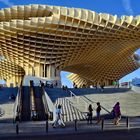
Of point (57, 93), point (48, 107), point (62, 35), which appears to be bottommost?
point (48, 107)

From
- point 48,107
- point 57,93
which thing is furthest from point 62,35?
point 48,107

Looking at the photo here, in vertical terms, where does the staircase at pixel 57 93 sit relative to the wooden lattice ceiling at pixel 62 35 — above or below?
below

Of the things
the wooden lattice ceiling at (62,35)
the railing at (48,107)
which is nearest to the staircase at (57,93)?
the railing at (48,107)

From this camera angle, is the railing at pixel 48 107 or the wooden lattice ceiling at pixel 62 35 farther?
the wooden lattice ceiling at pixel 62 35

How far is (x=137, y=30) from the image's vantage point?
5584cm

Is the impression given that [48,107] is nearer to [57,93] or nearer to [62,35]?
[57,93]

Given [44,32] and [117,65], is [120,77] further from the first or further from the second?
[44,32]

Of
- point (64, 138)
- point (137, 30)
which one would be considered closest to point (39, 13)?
point (137, 30)

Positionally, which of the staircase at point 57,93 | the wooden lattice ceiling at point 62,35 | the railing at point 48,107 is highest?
the wooden lattice ceiling at point 62,35

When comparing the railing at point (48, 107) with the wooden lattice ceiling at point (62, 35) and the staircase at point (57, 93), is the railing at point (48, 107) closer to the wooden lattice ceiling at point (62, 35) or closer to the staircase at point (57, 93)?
the staircase at point (57, 93)

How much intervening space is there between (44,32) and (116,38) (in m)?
11.2

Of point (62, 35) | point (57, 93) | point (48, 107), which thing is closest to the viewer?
point (48, 107)

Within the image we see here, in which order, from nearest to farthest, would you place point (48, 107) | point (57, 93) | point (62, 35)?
point (48, 107) < point (57, 93) < point (62, 35)

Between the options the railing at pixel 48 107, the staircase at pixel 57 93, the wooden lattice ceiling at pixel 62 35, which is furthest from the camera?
the wooden lattice ceiling at pixel 62 35
